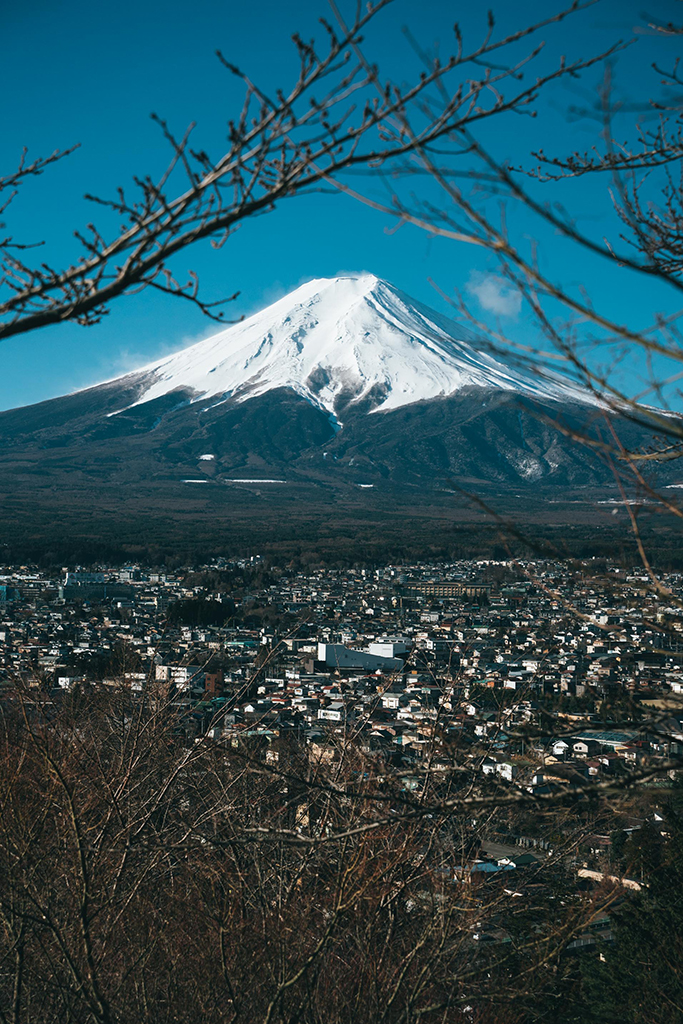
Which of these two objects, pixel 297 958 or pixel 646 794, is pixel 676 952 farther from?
pixel 646 794

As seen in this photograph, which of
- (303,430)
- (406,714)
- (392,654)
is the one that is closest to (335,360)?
(303,430)

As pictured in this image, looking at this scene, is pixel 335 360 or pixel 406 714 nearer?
pixel 406 714

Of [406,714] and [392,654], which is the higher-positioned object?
[406,714]

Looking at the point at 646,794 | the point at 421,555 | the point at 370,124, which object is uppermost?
the point at 370,124

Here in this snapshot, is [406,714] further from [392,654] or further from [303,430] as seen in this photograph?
[303,430]

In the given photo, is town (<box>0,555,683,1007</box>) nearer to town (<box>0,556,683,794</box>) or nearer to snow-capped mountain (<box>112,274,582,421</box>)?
town (<box>0,556,683,794</box>)

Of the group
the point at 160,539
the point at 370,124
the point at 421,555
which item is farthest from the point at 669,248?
the point at 160,539

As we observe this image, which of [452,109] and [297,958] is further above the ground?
[452,109]
